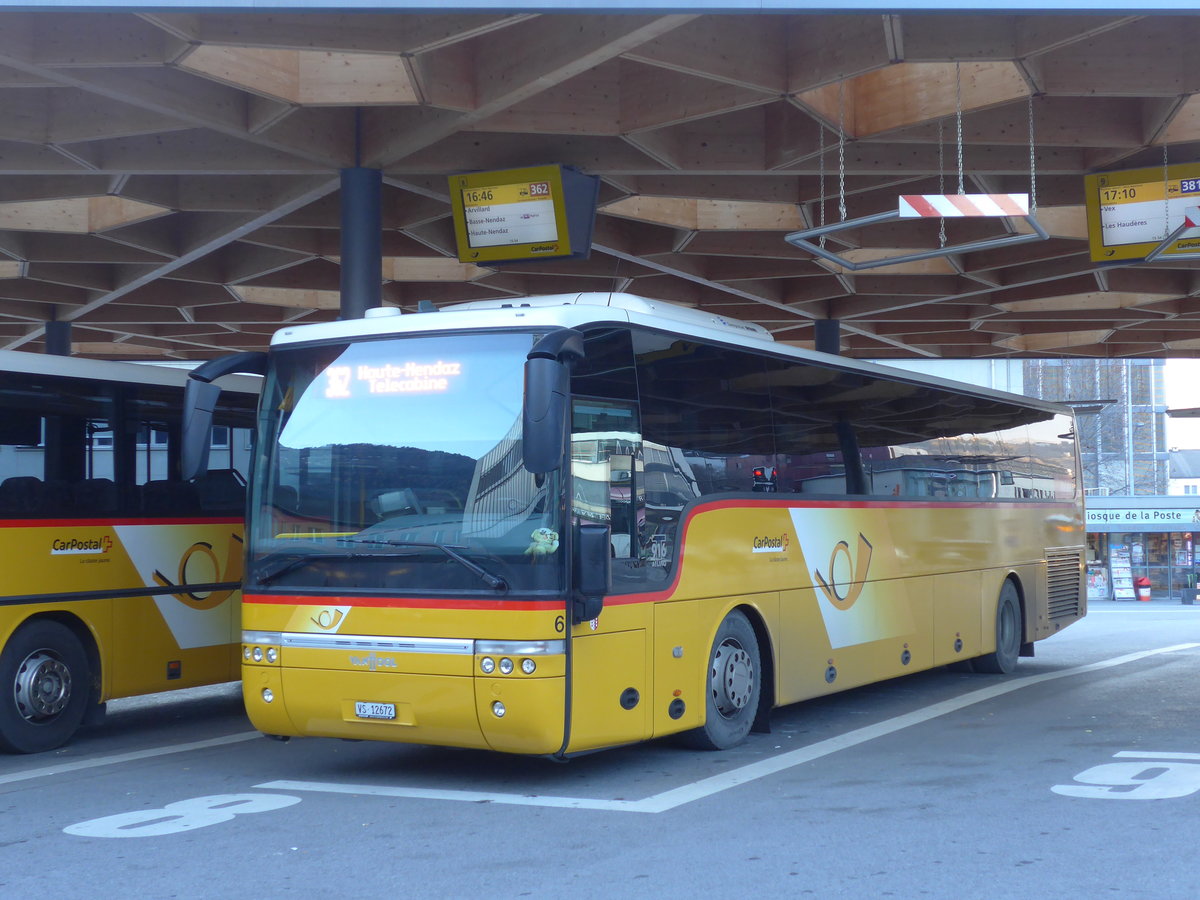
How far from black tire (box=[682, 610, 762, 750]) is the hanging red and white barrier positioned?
3283 millimetres

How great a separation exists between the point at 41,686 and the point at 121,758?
86cm

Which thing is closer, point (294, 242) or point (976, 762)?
point (976, 762)

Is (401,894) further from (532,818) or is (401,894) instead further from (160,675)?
(160,675)

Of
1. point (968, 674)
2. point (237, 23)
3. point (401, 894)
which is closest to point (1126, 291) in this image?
point (968, 674)

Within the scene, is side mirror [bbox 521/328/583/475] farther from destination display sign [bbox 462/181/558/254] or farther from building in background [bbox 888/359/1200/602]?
building in background [bbox 888/359/1200/602]

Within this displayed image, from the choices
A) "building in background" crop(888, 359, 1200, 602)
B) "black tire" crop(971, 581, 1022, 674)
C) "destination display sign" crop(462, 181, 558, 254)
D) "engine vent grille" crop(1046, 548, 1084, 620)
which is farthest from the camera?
"building in background" crop(888, 359, 1200, 602)

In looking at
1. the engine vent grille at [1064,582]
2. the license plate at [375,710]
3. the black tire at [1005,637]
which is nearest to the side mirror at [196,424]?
the license plate at [375,710]

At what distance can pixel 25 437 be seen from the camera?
33.9 ft

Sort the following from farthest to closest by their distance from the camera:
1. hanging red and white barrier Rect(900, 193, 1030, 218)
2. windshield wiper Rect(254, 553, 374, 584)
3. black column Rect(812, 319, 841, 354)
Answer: black column Rect(812, 319, 841, 354) < hanging red and white barrier Rect(900, 193, 1030, 218) < windshield wiper Rect(254, 553, 374, 584)

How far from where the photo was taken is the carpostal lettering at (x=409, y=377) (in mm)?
8578

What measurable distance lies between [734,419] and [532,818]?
3.79m

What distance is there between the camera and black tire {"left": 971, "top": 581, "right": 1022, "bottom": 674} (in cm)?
1569

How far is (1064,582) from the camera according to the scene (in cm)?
1789

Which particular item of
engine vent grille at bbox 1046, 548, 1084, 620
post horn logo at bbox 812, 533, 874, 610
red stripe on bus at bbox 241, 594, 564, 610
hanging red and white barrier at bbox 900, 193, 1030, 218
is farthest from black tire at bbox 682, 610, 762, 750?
engine vent grille at bbox 1046, 548, 1084, 620
